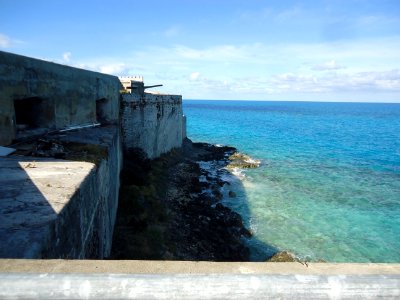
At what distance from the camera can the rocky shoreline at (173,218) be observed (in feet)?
35.9

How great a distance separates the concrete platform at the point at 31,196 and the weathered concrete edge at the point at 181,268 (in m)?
1.34

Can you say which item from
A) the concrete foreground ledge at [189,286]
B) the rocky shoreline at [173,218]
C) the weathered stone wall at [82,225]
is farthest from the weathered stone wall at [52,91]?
the concrete foreground ledge at [189,286]

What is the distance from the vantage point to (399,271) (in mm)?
1744

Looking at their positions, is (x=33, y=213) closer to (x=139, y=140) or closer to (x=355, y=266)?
(x=355, y=266)

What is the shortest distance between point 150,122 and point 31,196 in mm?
15069

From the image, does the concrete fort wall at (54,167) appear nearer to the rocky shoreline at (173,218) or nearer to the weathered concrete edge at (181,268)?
the weathered concrete edge at (181,268)

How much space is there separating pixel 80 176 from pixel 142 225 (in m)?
6.53

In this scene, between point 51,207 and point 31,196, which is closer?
point 51,207

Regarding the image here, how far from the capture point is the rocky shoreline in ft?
35.9

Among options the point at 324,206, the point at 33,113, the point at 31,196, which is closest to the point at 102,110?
the point at 33,113

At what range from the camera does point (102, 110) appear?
14.1m

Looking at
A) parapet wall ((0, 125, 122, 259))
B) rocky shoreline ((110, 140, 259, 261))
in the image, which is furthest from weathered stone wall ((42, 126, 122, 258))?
rocky shoreline ((110, 140, 259, 261))

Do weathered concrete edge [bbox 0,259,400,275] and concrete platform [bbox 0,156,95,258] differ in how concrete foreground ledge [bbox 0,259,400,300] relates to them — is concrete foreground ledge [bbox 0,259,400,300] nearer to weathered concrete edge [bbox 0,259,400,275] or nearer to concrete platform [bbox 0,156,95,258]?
weathered concrete edge [bbox 0,259,400,275]

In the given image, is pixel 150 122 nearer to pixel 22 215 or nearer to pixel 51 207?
pixel 51 207
